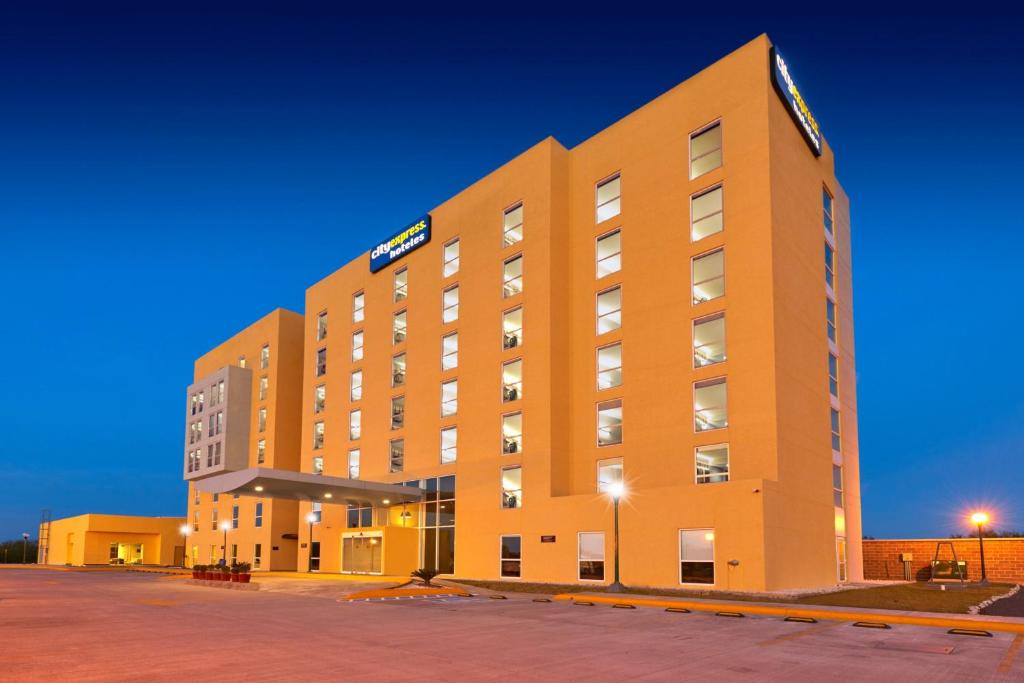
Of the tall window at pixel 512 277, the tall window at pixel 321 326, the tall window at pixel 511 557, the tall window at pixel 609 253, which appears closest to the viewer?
the tall window at pixel 609 253

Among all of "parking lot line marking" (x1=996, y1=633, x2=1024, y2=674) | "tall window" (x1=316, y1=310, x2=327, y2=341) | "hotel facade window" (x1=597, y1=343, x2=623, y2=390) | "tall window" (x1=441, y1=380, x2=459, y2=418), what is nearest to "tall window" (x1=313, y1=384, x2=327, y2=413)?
"tall window" (x1=316, y1=310, x2=327, y2=341)

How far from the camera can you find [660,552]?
103 ft

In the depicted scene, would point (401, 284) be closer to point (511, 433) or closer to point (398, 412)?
point (398, 412)

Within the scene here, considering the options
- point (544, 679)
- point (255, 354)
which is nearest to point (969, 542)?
point (544, 679)

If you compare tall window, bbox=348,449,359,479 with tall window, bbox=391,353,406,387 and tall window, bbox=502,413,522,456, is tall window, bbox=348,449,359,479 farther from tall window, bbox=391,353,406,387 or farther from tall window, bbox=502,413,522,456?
tall window, bbox=502,413,522,456

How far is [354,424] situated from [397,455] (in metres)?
6.47

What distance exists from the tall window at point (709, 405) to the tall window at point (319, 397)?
3334 cm

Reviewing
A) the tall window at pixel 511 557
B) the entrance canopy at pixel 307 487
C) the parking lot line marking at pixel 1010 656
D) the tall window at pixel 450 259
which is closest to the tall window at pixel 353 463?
Answer: the entrance canopy at pixel 307 487

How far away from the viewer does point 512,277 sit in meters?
42.2

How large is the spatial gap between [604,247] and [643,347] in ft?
20.0

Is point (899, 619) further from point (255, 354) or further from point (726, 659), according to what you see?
point (255, 354)

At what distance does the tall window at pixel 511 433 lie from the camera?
3975cm

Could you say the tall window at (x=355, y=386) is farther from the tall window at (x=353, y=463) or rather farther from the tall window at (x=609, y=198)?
the tall window at (x=609, y=198)

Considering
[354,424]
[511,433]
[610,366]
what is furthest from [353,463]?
[610,366]
